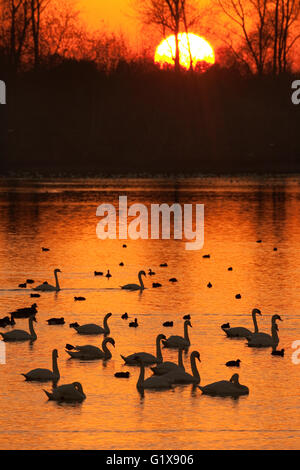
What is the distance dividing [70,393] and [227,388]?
6.03ft

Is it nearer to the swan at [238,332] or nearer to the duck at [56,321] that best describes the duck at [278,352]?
the swan at [238,332]

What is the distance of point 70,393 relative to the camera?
12.8 m

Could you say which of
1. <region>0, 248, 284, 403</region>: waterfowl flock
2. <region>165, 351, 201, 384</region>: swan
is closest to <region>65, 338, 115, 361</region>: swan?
<region>0, 248, 284, 403</region>: waterfowl flock

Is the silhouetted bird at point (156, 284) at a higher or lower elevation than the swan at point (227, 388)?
higher

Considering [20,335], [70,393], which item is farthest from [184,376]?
[20,335]

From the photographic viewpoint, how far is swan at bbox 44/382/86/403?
503 inches

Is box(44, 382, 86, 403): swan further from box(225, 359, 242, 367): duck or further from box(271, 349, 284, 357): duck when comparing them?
box(271, 349, 284, 357): duck

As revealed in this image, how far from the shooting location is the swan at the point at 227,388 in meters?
13.0

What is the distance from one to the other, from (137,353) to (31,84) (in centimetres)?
6574

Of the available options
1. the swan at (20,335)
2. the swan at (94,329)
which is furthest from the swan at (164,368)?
the swan at (20,335)

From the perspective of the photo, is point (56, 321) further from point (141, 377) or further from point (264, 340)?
point (141, 377)

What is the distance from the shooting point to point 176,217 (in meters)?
38.4

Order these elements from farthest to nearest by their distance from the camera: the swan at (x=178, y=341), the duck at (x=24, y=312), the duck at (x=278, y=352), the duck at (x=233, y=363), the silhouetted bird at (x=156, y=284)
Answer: the silhouetted bird at (x=156, y=284) → the duck at (x=24, y=312) → the swan at (x=178, y=341) → the duck at (x=278, y=352) → the duck at (x=233, y=363)
